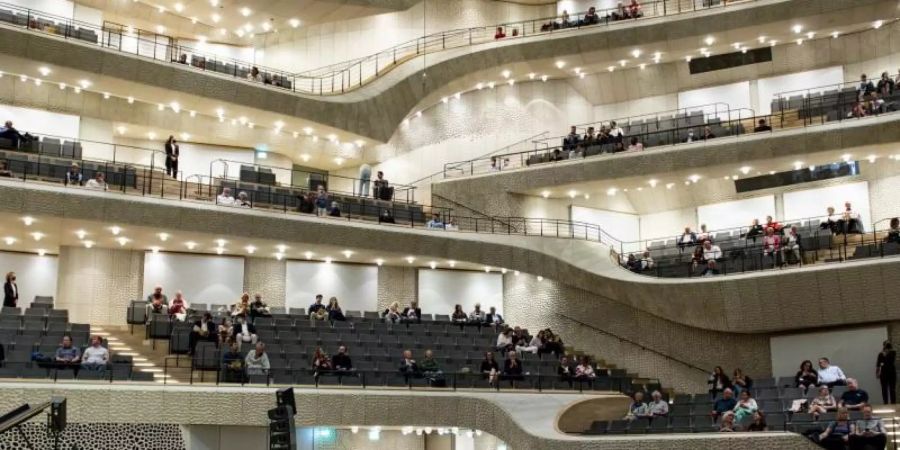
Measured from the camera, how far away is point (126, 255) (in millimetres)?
23703

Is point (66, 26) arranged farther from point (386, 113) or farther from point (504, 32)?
point (504, 32)

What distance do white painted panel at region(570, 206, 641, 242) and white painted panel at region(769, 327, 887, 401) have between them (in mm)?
7439

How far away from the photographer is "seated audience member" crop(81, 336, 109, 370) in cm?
1634

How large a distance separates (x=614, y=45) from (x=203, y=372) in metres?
16.0

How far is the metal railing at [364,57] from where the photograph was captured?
26609mm

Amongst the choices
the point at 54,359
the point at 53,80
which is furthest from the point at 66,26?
the point at 54,359

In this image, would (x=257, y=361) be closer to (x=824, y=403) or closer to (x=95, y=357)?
(x=95, y=357)

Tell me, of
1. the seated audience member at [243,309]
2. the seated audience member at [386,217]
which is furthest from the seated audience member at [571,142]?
the seated audience member at [243,309]

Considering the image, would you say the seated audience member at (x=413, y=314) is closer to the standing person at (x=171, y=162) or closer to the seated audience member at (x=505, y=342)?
the seated audience member at (x=505, y=342)

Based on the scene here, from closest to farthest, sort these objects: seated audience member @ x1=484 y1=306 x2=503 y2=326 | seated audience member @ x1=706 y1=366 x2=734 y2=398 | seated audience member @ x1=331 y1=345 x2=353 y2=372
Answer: seated audience member @ x1=706 y1=366 x2=734 y2=398 → seated audience member @ x1=331 y1=345 x2=353 y2=372 → seated audience member @ x1=484 y1=306 x2=503 y2=326

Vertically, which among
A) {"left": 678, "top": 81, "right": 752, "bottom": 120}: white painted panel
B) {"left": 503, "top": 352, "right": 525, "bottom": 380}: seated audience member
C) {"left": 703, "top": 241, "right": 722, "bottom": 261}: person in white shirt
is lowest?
{"left": 503, "top": 352, "right": 525, "bottom": 380}: seated audience member

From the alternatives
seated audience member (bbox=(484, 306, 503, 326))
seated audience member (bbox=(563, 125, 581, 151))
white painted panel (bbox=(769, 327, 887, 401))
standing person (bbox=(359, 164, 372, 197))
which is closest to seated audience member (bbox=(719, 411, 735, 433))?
white painted panel (bbox=(769, 327, 887, 401))

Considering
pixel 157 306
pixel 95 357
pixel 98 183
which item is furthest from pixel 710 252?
pixel 95 357

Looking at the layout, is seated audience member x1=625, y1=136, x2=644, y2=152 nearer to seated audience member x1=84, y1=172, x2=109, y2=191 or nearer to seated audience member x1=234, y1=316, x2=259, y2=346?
seated audience member x1=234, y1=316, x2=259, y2=346
